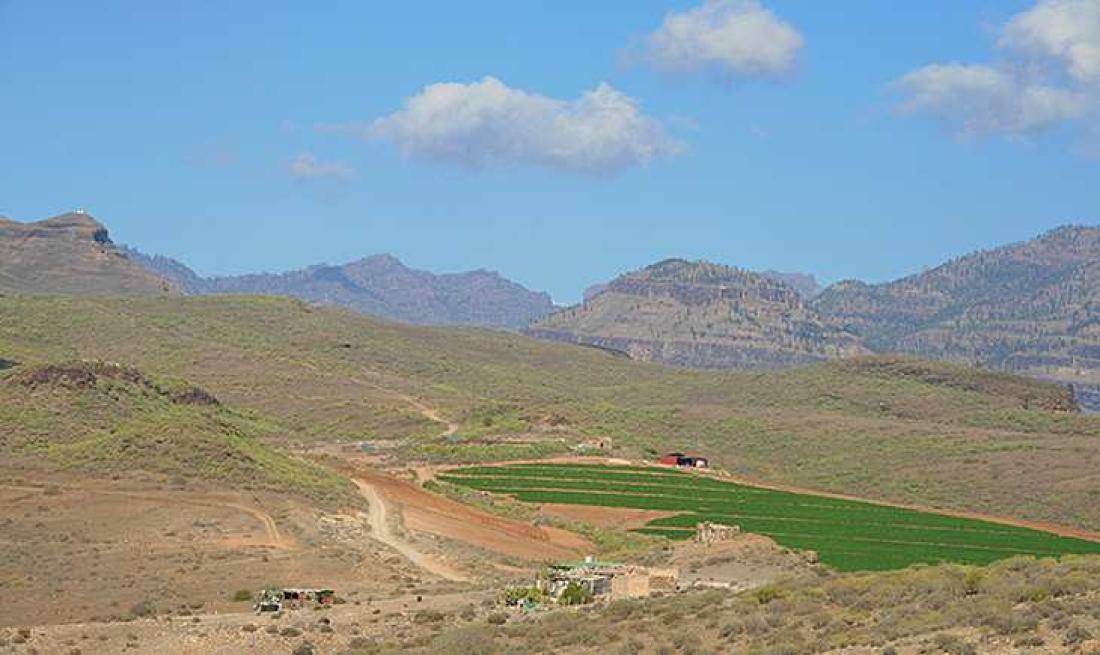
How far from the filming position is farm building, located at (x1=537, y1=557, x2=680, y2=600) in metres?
48.9

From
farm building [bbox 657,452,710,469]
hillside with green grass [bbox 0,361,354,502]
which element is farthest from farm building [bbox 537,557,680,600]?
farm building [bbox 657,452,710,469]

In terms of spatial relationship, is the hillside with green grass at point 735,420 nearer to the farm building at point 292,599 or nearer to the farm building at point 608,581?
the farm building at point 608,581

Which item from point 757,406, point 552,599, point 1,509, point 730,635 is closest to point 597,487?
point 1,509

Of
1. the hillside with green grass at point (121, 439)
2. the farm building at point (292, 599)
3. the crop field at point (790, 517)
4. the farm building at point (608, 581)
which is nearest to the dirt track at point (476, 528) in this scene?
the hillside with green grass at point (121, 439)

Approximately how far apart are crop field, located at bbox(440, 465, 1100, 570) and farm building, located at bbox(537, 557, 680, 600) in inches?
541

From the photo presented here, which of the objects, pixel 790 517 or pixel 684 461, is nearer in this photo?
pixel 790 517

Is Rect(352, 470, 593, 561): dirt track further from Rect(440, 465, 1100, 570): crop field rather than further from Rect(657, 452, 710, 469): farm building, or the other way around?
Rect(657, 452, 710, 469): farm building

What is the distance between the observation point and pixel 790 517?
300 ft

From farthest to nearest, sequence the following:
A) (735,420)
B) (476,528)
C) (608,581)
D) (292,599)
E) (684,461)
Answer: (735,420)
(684,461)
(476,528)
(292,599)
(608,581)

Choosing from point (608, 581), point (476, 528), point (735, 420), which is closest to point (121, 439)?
point (476, 528)

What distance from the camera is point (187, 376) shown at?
166 metres

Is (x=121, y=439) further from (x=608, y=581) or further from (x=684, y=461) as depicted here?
(x=684, y=461)

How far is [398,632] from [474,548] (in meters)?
25.8

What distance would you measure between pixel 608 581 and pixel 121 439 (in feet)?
A: 128
